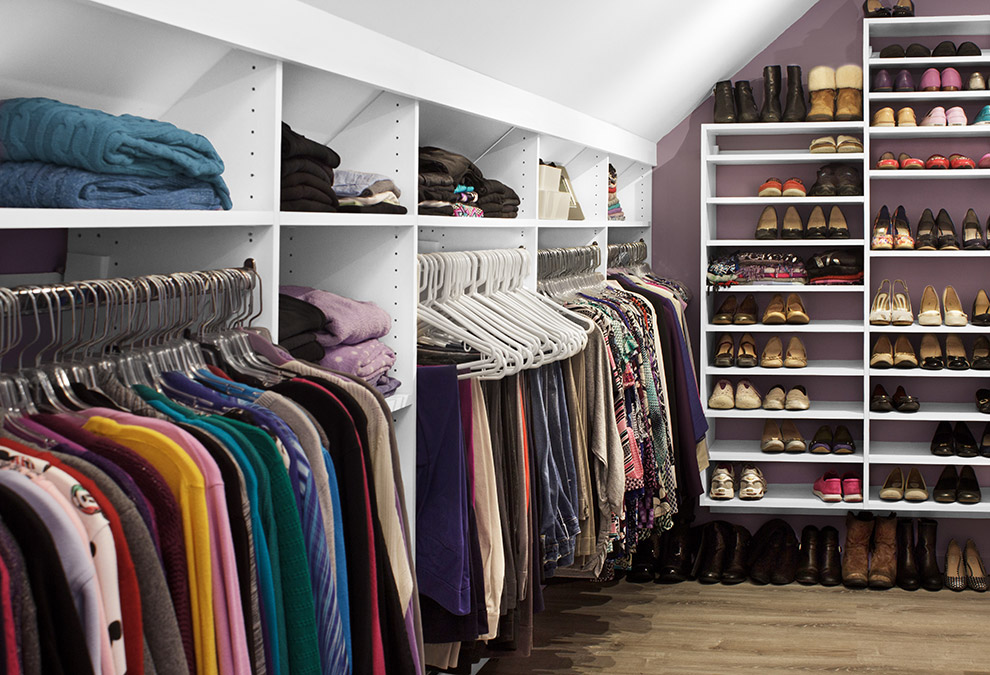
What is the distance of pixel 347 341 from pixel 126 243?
46cm

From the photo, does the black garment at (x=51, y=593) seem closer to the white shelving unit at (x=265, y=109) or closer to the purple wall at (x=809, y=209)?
the white shelving unit at (x=265, y=109)

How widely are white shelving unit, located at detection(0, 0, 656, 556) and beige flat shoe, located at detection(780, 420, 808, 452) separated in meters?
2.10

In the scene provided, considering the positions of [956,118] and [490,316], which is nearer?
[490,316]

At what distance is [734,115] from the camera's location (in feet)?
14.5

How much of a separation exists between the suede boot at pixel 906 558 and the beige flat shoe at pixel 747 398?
0.81m

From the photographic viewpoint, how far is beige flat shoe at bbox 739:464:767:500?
14.5ft

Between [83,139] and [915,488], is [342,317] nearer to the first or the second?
[83,139]

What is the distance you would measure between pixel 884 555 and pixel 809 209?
1.54 metres

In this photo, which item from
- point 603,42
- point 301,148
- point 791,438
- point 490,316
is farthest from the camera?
point 791,438

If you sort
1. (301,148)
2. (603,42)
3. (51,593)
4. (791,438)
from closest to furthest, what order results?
1. (51,593)
2. (301,148)
3. (603,42)
4. (791,438)

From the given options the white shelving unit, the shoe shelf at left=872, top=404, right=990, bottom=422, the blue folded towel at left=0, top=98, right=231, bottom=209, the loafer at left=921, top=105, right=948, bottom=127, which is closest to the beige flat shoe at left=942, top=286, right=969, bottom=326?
the shoe shelf at left=872, top=404, right=990, bottom=422

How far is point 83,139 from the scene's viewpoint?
143cm

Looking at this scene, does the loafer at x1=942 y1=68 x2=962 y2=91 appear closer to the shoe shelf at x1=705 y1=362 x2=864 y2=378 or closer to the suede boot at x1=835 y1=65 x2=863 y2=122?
the suede boot at x1=835 y1=65 x2=863 y2=122

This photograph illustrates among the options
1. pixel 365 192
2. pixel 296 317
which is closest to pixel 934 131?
pixel 365 192
